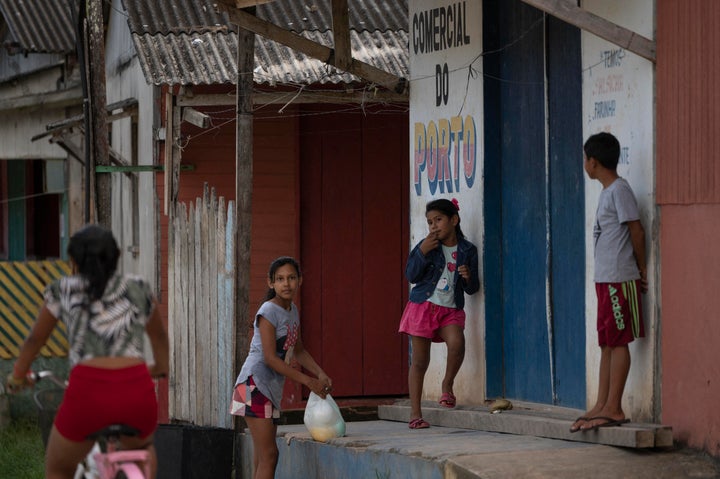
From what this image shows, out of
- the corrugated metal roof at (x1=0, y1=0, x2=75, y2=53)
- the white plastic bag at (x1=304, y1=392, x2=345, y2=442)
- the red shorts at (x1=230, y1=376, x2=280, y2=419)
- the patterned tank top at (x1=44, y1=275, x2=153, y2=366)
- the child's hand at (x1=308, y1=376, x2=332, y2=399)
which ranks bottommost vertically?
the white plastic bag at (x1=304, y1=392, x2=345, y2=442)

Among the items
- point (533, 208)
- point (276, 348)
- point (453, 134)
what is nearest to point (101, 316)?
point (276, 348)

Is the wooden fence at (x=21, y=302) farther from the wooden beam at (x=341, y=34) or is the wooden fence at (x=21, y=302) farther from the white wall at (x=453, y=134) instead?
the wooden beam at (x=341, y=34)

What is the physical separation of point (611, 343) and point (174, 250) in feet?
16.4

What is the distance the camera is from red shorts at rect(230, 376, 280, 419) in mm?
8195

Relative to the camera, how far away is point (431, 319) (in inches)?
360

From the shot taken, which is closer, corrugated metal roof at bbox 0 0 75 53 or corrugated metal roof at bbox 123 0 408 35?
corrugated metal roof at bbox 123 0 408 35

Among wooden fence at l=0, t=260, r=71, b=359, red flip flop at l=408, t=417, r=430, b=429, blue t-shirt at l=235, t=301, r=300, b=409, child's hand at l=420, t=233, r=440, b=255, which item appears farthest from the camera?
wooden fence at l=0, t=260, r=71, b=359

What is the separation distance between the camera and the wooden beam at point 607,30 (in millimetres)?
7445

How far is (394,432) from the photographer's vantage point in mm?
9125

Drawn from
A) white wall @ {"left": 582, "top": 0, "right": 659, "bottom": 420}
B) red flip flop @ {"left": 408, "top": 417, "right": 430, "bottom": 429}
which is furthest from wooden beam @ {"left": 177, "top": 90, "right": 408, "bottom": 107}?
white wall @ {"left": 582, "top": 0, "right": 659, "bottom": 420}

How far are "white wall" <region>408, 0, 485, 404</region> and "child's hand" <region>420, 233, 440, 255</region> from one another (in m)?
0.53

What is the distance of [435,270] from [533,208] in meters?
0.75

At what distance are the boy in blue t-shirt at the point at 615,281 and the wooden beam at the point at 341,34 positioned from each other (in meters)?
2.83

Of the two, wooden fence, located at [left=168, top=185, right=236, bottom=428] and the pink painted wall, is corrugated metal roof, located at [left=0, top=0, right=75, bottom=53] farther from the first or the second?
the pink painted wall
